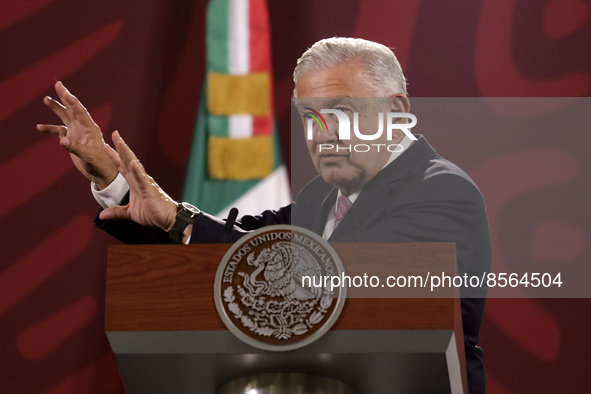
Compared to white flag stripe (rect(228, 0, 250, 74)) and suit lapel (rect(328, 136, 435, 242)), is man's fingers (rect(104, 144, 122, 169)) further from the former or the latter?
white flag stripe (rect(228, 0, 250, 74))

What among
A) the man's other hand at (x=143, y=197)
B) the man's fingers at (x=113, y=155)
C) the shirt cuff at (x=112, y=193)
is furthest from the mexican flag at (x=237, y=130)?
the man's other hand at (x=143, y=197)

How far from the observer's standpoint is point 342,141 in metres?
1.57

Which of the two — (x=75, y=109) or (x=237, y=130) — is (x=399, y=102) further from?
(x=237, y=130)

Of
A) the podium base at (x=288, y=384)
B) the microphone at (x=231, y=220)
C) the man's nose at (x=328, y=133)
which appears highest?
the man's nose at (x=328, y=133)

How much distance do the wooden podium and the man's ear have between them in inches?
25.5

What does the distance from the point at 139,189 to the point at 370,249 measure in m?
0.50

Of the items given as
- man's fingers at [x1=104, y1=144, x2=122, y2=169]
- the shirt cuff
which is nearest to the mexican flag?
the shirt cuff

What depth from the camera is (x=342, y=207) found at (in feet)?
5.66

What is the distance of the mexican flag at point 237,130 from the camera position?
129 inches

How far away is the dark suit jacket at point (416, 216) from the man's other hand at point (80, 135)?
0.40 feet

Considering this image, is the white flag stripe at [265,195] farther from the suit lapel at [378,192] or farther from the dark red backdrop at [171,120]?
the suit lapel at [378,192]

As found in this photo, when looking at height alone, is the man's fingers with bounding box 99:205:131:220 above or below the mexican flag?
above

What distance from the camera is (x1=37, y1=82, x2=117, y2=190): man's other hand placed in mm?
1830

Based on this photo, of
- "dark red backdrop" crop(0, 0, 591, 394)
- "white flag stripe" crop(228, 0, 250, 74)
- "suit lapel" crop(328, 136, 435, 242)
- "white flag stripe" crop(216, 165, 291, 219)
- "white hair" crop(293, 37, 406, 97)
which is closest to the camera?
"suit lapel" crop(328, 136, 435, 242)
